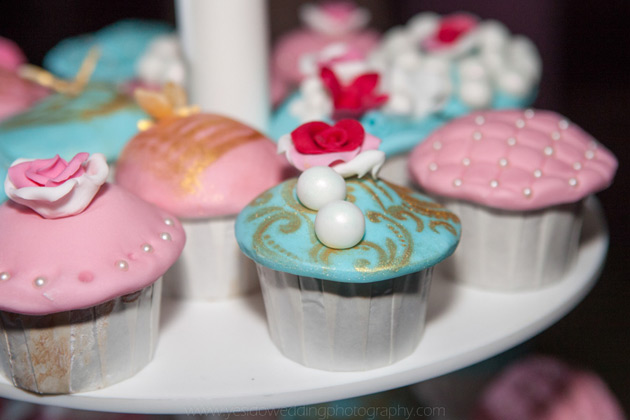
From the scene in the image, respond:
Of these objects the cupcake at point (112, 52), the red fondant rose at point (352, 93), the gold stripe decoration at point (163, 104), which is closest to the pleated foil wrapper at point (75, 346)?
the gold stripe decoration at point (163, 104)

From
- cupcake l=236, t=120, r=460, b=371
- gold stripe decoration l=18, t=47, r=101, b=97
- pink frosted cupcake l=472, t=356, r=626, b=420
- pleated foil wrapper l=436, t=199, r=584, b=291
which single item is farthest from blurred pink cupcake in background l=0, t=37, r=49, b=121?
pink frosted cupcake l=472, t=356, r=626, b=420

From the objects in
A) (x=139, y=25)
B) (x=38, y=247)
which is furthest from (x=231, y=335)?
(x=139, y=25)

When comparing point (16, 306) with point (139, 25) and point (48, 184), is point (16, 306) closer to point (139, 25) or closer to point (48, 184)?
point (48, 184)

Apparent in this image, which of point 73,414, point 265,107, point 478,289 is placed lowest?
point 73,414

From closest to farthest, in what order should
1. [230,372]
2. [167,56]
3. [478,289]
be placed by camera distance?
[230,372] → [478,289] → [167,56]

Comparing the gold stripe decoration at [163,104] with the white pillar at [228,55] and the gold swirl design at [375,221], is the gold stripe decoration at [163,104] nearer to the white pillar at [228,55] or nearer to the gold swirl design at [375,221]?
the white pillar at [228,55]

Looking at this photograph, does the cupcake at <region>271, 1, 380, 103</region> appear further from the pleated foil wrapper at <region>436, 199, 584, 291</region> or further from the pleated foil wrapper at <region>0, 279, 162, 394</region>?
the pleated foil wrapper at <region>0, 279, 162, 394</region>
